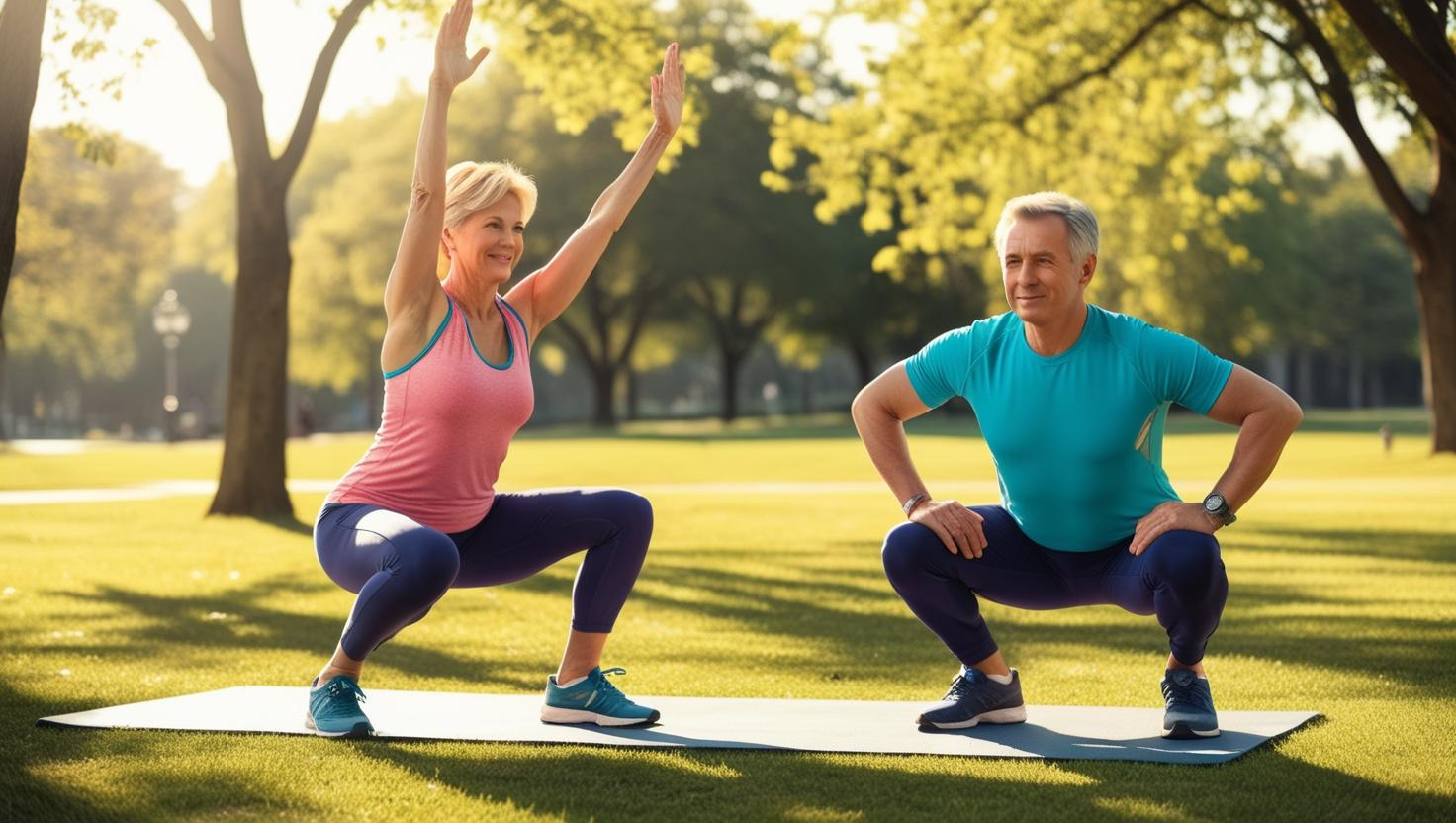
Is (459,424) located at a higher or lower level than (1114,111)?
lower

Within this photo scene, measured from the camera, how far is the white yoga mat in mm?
5328

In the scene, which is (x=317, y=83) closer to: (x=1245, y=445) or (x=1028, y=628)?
(x=1028, y=628)

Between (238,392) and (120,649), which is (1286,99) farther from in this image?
(120,649)

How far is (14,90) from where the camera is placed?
6.49 meters

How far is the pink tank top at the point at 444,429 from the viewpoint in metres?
5.45

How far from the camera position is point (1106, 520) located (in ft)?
18.0

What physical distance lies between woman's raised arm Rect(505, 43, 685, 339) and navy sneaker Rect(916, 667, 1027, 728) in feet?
6.04

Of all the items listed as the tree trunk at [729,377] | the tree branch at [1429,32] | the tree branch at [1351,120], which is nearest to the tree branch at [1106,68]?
the tree branch at [1351,120]

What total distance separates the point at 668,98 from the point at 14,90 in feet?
8.07

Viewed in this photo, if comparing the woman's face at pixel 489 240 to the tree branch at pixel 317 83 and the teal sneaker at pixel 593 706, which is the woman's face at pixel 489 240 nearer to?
the teal sneaker at pixel 593 706

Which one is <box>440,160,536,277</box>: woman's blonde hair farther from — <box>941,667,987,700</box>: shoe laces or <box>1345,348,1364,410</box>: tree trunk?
A: <box>1345,348,1364,410</box>: tree trunk

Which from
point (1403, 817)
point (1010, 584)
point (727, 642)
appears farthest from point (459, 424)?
point (727, 642)

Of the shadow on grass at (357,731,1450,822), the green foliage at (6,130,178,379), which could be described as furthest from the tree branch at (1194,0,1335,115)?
the green foliage at (6,130,178,379)

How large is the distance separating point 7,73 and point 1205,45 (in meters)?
19.3
